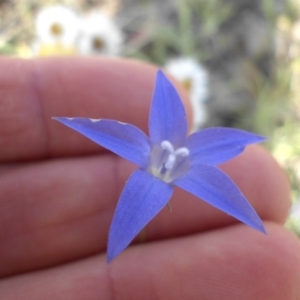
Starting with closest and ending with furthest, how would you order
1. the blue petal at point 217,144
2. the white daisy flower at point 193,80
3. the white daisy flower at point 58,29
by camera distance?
the blue petal at point 217,144 < the white daisy flower at point 58,29 < the white daisy flower at point 193,80

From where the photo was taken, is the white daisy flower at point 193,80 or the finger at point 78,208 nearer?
the finger at point 78,208

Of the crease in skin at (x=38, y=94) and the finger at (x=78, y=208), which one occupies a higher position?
the crease in skin at (x=38, y=94)

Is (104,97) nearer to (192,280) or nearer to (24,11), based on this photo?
(192,280)

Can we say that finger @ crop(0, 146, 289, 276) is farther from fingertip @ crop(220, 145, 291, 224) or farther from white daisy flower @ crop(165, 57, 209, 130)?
white daisy flower @ crop(165, 57, 209, 130)

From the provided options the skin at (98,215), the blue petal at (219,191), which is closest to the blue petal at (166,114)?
the blue petal at (219,191)

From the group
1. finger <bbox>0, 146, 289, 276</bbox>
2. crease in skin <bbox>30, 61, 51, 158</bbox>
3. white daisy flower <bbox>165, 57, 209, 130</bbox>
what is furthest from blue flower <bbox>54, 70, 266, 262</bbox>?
white daisy flower <bbox>165, 57, 209, 130</bbox>

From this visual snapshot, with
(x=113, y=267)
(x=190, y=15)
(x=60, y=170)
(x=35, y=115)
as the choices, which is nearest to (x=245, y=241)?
(x=113, y=267)

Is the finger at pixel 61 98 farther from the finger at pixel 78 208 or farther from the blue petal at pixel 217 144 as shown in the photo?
the blue petal at pixel 217 144
